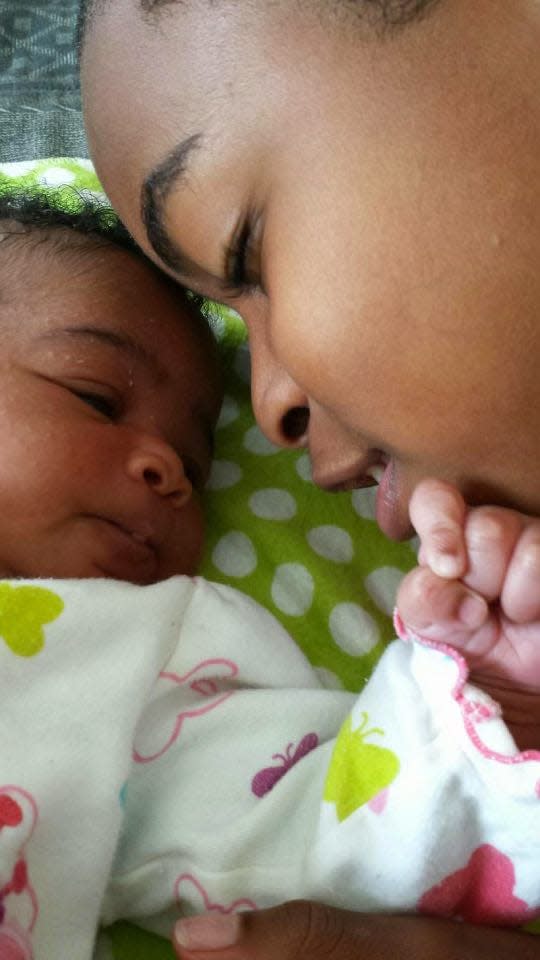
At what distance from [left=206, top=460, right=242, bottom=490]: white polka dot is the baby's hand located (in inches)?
27.7

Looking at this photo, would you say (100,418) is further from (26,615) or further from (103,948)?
(103,948)

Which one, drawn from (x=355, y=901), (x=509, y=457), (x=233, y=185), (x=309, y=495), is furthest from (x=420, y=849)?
(x=309, y=495)

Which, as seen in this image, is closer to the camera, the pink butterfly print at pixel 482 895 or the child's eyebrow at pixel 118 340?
the pink butterfly print at pixel 482 895

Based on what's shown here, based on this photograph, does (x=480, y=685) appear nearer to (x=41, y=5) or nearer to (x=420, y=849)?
(x=420, y=849)

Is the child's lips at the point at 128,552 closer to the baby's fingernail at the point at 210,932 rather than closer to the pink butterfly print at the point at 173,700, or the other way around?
the pink butterfly print at the point at 173,700

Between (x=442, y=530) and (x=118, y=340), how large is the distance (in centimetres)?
65

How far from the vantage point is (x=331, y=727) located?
1235 millimetres

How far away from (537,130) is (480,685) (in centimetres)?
47

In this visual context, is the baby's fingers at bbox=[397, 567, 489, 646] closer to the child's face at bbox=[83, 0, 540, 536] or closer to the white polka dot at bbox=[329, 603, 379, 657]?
the child's face at bbox=[83, 0, 540, 536]

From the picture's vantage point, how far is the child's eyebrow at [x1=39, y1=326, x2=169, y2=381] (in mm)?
1399

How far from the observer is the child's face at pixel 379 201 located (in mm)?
870

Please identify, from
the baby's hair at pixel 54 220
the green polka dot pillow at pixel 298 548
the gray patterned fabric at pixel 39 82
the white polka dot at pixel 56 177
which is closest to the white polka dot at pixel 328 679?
the green polka dot pillow at pixel 298 548

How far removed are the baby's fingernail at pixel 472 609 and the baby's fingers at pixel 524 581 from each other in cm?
2

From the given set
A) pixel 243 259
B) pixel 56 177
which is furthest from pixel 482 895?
pixel 56 177
